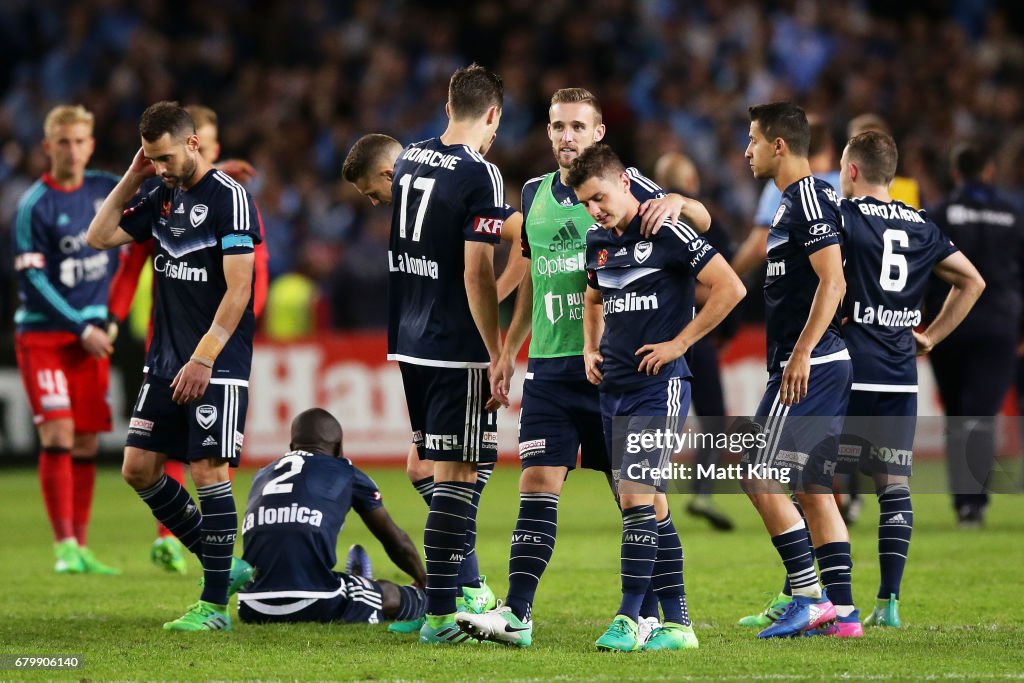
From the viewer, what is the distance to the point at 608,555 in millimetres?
9594

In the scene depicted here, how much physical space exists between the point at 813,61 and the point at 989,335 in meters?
10.0

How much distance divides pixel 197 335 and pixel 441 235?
1368 mm

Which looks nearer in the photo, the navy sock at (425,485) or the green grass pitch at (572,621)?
the green grass pitch at (572,621)

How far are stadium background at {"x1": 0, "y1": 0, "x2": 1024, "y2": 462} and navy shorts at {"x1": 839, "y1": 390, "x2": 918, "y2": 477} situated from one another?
10355 millimetres

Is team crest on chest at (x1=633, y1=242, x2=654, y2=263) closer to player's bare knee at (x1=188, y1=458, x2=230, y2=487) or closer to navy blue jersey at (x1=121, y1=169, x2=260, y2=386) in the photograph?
navy blue jersey at (x1=121, y1=169, x2=260, y2=386)

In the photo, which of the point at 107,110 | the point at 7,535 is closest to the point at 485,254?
the point at 7,535

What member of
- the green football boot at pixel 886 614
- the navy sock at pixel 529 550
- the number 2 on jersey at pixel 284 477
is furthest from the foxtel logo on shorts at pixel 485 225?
the green football boot at pixel 886 614

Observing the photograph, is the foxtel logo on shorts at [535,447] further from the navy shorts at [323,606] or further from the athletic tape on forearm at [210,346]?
the athletic tape on forearm at [210,346]

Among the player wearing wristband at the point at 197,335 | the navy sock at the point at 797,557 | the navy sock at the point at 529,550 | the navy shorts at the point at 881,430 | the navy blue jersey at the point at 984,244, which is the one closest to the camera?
the navy sock at the point at 529,550

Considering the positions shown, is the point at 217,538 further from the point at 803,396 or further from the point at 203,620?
the point at 803,396

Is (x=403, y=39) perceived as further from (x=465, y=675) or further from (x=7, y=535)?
(x=465, y=675)

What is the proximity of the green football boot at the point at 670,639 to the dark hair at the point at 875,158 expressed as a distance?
2.38m

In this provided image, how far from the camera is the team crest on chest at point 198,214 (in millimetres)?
7012

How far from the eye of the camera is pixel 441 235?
658 cm
